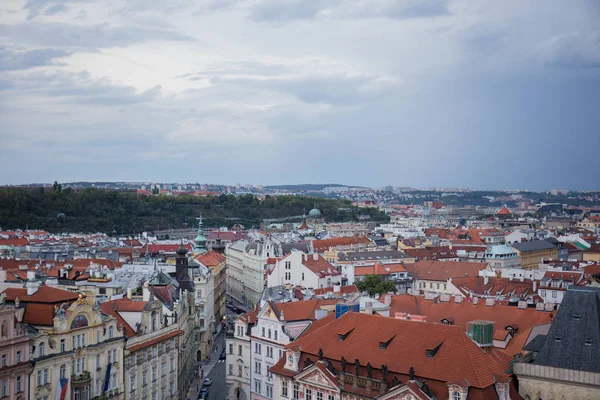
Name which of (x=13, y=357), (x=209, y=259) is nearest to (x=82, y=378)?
(x=13, y=357)

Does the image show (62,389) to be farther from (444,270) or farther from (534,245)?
(534,245)

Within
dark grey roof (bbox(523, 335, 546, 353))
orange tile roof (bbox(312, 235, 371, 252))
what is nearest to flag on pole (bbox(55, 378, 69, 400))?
dark grey roof (bbox(523, 335, 546, 353))

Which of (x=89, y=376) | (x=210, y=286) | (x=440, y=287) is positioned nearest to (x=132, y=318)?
(x=89, y=376)

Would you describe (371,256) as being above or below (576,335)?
below

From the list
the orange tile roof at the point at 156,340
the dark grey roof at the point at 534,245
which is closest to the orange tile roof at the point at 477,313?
the orange tile roof at the point at 156,340

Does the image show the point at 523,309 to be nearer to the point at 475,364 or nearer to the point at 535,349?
the point at 535,349

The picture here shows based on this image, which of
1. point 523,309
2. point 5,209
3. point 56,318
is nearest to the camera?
point 56,318
